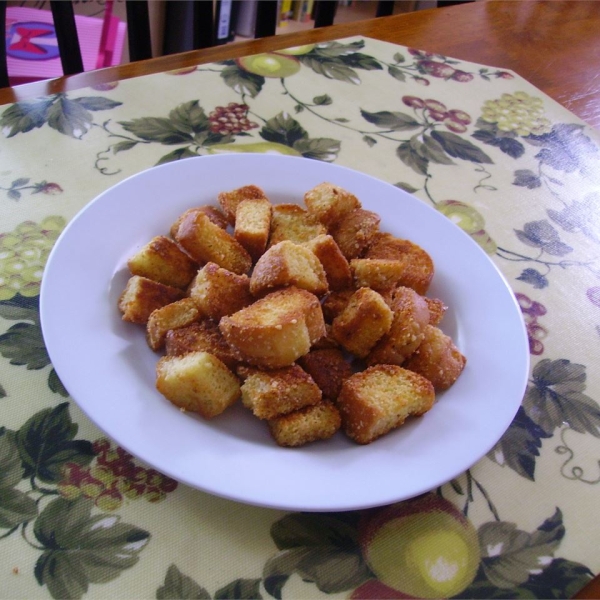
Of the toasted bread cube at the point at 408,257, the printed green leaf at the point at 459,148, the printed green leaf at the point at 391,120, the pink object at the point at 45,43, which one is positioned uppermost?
the toasted bread cube at the point at 408,257

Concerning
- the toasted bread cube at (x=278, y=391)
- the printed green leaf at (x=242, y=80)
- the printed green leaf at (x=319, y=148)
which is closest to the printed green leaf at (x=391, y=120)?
the printed green leaf at (x=319, y=148)

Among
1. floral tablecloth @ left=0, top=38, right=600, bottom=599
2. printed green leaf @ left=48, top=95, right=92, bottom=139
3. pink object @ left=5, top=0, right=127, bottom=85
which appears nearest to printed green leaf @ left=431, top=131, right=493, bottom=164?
floral tablecloth @ left=0, top=38, right=600, bottom=599

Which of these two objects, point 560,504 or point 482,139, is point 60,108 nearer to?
point 482,139

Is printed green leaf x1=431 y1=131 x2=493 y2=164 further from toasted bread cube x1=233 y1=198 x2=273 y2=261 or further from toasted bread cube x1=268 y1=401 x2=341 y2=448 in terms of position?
toasted bread cube x1=268 y1=401 x2=341 y2=448

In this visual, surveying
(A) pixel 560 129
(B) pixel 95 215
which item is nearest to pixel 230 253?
(B) pixel 95 215

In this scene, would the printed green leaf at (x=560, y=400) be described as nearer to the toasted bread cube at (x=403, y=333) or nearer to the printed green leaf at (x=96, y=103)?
the toasted bread cube at (x=403, y=333)
